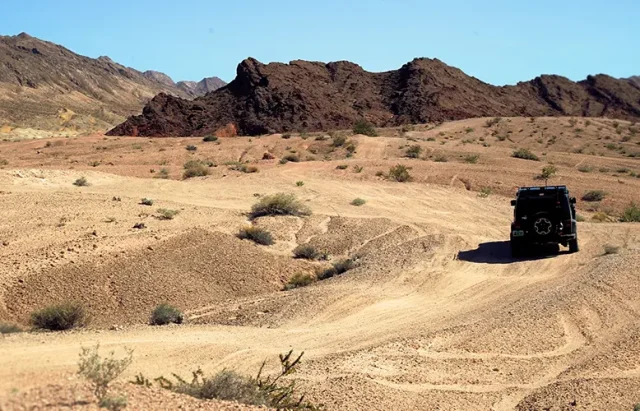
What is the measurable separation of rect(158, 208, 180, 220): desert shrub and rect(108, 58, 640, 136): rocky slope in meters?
41.8

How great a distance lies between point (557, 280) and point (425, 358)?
6.89 meters

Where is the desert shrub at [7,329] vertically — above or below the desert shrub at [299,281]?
above

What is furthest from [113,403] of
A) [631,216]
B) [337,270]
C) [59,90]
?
[59,90]

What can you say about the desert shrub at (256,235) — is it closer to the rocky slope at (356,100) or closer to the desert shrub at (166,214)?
the desert shrub at (166,214)

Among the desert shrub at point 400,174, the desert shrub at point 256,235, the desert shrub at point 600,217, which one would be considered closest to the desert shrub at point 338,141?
the desert shrub at point 400,174

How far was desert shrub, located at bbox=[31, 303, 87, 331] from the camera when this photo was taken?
12.5m

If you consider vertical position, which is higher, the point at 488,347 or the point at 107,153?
the point at 107,153

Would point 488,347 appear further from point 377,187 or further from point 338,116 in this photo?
point 338,116

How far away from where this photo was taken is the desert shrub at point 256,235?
21.4 metres

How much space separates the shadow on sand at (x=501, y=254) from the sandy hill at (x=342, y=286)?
0.37 ft

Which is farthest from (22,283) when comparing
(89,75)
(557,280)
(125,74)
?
(125,74)

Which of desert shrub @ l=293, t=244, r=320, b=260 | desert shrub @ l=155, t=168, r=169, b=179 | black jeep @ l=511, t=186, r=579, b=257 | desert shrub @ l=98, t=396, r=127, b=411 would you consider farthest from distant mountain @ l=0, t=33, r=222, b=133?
desert shrub @ l=98, t=396, r=127, b=411

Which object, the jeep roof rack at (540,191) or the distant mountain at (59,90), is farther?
the distant mountain at (59,90)

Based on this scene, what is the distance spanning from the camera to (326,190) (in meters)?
30.3
